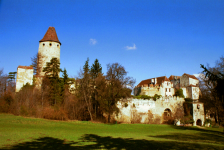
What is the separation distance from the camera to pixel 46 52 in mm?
44094

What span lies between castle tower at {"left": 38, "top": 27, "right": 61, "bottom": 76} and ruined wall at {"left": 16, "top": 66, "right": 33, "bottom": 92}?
21.6ft

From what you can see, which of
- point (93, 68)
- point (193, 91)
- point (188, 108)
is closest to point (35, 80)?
point (93, 68)

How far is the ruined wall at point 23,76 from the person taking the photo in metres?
35.9

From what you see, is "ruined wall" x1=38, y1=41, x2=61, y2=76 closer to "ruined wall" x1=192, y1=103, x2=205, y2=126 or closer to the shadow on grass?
"ruined wall" x1=192, y1=103, x2=205, y2=126

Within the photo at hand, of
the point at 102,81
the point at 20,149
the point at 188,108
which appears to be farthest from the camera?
the point at 188,108

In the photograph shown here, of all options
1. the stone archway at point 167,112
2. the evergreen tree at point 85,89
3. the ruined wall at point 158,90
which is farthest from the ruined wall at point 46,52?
the ruined wall at point 158,90

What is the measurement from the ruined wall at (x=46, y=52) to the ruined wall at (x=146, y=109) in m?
18.5

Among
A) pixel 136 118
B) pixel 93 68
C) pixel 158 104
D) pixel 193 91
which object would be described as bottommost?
pixel 136 118

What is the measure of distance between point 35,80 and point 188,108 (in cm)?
3336

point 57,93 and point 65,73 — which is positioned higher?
point 65,73

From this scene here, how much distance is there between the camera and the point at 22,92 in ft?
105

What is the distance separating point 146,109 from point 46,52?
25677 mm

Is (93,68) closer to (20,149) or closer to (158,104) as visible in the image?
(158,104)

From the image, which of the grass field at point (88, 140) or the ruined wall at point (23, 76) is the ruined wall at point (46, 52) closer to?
the ruined wall at point (23, 76)
